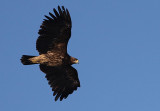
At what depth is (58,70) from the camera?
1739cm

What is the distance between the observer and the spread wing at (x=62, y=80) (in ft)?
56.5

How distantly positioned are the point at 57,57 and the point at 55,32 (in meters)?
1.08

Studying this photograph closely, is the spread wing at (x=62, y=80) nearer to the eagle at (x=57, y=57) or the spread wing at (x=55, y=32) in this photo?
the eagle at (x=57, y=57)

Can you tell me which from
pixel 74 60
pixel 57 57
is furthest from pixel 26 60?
pixel 74 60

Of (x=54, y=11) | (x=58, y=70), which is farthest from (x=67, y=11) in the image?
(x=58, y=70)

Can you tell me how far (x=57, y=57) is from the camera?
1653 cm

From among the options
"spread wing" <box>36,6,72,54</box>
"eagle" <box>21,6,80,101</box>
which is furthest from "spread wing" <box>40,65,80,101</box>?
"spread wing" <box>36,6,72,54</box>

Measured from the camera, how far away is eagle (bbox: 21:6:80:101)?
15883 millimetres

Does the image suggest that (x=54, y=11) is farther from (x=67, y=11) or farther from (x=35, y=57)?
(x=35, y=57)

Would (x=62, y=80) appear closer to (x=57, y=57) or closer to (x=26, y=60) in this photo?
(x=57, y=57)

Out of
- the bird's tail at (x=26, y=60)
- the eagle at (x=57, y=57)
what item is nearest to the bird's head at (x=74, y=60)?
the eagle at (x=57, y=57)

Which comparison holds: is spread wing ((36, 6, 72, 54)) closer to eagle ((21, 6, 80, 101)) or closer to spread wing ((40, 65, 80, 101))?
eagle ((21, 6, 80, 101))

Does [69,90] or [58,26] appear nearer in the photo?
[58,26]

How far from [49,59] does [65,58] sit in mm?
679
